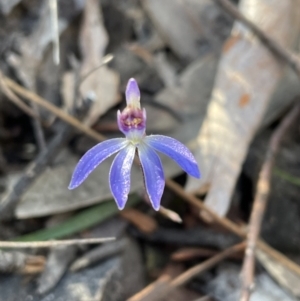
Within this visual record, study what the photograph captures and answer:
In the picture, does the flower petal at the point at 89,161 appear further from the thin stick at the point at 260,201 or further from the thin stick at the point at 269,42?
the thin stick at the point at 269,42

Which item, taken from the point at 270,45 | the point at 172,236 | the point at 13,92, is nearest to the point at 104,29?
the point at 13,92

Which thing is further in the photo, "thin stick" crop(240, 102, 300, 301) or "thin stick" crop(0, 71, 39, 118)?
"thin stick" crop(0, 71, 39, 118)

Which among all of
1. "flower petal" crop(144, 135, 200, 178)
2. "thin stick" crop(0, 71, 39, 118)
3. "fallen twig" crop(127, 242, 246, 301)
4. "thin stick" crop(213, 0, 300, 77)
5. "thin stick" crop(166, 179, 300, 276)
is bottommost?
"fallen twig" crop(127, 242, 246, 301)

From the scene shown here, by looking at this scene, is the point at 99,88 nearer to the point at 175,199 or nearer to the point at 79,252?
the point at 175,199

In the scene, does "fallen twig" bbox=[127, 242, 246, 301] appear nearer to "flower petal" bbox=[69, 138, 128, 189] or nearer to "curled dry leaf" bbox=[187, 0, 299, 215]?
"curled dry leaf" bbox=[187, 0, 299, 215]

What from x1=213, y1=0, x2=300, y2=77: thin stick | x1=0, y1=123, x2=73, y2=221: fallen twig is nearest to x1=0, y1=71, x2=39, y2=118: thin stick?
x1=0, y1=123, x2=73, y2=221: fallen twig

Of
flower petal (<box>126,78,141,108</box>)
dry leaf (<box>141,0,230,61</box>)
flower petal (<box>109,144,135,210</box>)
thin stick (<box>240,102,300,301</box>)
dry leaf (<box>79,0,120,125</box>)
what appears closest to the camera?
flower petal (<box>109,144,135,210</box>)

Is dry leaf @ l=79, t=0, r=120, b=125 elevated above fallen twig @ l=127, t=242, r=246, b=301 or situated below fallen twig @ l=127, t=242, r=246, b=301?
above

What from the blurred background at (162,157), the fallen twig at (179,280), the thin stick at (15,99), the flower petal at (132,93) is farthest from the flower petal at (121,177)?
the thin stick at (15,99)
